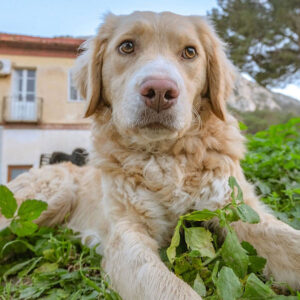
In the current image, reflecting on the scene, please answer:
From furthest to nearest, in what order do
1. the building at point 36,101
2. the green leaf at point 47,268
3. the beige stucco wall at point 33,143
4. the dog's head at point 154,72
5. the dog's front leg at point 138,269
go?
1. the building at point 36,101
2. the beige stucco wall at point 33,143
3. the green leaf at point 47,268
4. the dog's head at point 154,72
5. the dog's front leg at point 138,269

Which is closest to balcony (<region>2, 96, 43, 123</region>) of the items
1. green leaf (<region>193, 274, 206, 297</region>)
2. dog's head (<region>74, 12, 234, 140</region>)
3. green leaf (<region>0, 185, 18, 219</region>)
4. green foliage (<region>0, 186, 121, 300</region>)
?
dog's head (<region>74, 12, 234, 140</region>)

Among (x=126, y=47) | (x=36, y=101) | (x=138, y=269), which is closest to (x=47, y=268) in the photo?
(x=138, y=269)

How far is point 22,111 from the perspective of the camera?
9.79 meters

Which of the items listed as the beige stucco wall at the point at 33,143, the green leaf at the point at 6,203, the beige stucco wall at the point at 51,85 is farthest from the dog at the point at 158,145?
the beige stucco wall at the point at 51,85

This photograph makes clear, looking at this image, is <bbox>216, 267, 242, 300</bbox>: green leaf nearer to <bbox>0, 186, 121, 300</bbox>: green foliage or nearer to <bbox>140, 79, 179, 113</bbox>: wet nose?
<bbox>0, 186, 121, 300</bbox>: green foliage

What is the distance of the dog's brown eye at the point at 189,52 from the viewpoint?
1677 millimetres

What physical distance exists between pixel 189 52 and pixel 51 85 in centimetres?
947

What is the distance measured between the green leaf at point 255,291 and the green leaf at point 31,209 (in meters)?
1.21

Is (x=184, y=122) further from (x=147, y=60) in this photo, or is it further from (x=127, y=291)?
(x=127, y=291)

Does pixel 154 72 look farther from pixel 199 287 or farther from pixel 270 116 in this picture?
pixel 270 116

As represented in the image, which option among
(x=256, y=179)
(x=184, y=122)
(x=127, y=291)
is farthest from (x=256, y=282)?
(x=256, y=179)

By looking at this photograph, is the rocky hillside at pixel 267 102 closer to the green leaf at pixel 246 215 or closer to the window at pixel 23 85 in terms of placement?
the window at pixel 23 85

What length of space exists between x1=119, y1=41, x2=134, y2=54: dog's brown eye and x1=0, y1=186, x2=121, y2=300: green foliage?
1.03 meters

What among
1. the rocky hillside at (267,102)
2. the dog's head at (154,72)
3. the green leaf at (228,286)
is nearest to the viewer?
the green leaf at (228,286)
